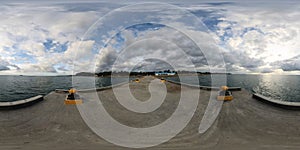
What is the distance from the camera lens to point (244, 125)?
728 cm

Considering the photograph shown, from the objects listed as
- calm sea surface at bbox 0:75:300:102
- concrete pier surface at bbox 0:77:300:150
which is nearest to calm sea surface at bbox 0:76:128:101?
calm sea surface at bbox 0:75:300:102

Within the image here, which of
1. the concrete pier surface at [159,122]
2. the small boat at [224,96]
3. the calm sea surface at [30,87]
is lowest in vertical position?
the calm sea surface at [30,87]

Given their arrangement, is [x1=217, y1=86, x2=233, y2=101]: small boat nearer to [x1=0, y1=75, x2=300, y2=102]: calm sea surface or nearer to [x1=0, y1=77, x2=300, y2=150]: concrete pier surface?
[x1=0, y1=77, x2=300, y2=150]: concrete pier surface

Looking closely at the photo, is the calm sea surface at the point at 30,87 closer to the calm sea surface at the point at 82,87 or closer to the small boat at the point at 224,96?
the calm sea surface at the point at 82,87

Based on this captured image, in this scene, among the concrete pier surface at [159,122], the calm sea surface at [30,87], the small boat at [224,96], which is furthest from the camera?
the calm sea surface at [30,87]

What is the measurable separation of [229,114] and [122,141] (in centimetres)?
544

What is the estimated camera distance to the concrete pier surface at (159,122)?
5.62 metres

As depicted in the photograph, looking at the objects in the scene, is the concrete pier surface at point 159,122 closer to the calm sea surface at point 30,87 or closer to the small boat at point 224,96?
the small boat at point 224,96

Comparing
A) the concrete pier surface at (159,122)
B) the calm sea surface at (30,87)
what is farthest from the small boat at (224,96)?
the calm sea surface at (30,87)

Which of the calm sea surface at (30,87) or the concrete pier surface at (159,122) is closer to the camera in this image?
the concrete pier surface at (159,122)

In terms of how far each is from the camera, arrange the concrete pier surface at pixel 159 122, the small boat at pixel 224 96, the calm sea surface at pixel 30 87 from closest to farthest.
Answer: the concrete pier surface at pixel 159 122 < the small boat at pixel 224 96 < the calm sea surface at pixel 30 87

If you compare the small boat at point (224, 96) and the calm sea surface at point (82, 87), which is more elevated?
the small boat at point (224, 96)

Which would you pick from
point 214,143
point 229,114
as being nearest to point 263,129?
point 229,114

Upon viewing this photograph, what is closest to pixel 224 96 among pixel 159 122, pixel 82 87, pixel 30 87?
pixel 159 122
